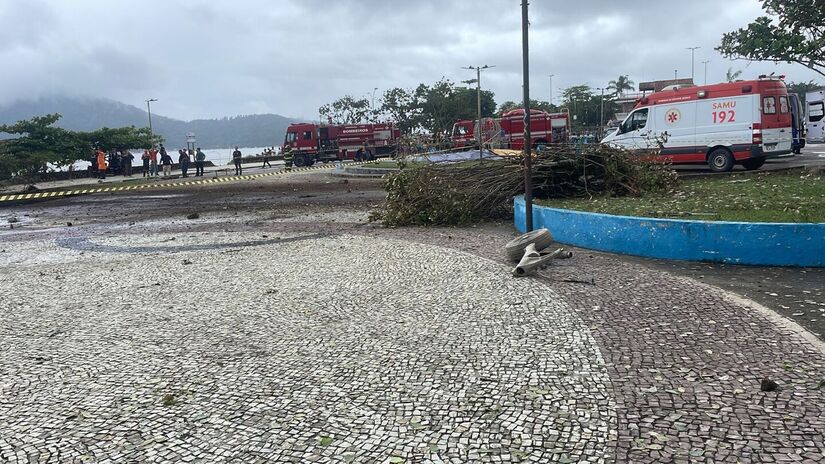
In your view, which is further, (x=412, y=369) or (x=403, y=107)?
(x=403, y=107)

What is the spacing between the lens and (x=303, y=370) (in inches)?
172

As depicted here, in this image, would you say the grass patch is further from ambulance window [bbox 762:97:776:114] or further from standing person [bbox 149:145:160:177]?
standing person [bbox 149:145:160:177]

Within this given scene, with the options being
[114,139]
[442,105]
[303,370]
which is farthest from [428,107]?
[303,370]

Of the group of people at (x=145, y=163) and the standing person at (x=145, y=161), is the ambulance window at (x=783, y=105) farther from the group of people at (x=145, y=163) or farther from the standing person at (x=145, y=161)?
the standing person at (x=145, y=161)

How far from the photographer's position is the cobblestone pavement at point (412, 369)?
3260mm

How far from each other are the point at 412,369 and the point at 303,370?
79 centimetres

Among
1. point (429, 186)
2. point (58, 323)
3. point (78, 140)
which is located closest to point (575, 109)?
point (78, 140)

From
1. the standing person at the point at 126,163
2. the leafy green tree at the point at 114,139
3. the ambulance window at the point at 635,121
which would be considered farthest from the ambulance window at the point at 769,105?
the leafy green tree at the point at 114,139

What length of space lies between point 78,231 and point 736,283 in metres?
12.7

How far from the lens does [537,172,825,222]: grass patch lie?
8094 millimetres

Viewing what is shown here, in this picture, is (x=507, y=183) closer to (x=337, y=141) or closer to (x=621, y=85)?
(x=337, y=141)

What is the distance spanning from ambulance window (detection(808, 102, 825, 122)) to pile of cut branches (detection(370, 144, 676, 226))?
26175 millimetres

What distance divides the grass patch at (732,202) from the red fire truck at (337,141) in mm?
34008

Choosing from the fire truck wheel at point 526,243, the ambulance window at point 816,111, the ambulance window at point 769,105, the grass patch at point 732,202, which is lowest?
the fire truck wheel at point 526,243
